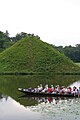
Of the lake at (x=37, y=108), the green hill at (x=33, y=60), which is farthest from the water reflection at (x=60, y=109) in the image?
the green hill at (x=33, y=60)

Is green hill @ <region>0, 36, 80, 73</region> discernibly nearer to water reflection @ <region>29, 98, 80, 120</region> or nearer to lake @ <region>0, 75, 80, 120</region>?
lake @ <region>0, 75, 80, 120</region>

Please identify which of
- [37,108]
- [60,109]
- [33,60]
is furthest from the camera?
[33,60]

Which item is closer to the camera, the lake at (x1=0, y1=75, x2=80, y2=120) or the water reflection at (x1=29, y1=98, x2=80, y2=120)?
the water reflection at (x1=29, y1=98, x2=80, y2=120)

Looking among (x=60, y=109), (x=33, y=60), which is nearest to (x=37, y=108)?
(x=60, y=109)

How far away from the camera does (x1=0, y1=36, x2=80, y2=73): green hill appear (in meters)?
81.7

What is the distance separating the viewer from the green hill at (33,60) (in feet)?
268

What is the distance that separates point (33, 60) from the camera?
288ft

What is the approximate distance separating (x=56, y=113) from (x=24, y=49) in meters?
66.0

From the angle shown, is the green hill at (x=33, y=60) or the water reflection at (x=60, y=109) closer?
the water reflection at (x=60, y=109)

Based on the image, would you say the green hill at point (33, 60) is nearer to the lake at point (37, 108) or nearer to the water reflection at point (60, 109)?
the lake at point (37, 108)

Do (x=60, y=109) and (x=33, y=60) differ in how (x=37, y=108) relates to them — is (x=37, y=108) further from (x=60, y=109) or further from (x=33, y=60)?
(x=33, y=60)

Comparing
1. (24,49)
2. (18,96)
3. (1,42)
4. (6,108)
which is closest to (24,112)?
(6,108)

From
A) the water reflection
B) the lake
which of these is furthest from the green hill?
the water reflection

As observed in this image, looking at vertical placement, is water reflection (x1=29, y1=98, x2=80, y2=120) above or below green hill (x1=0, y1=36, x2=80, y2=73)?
below
